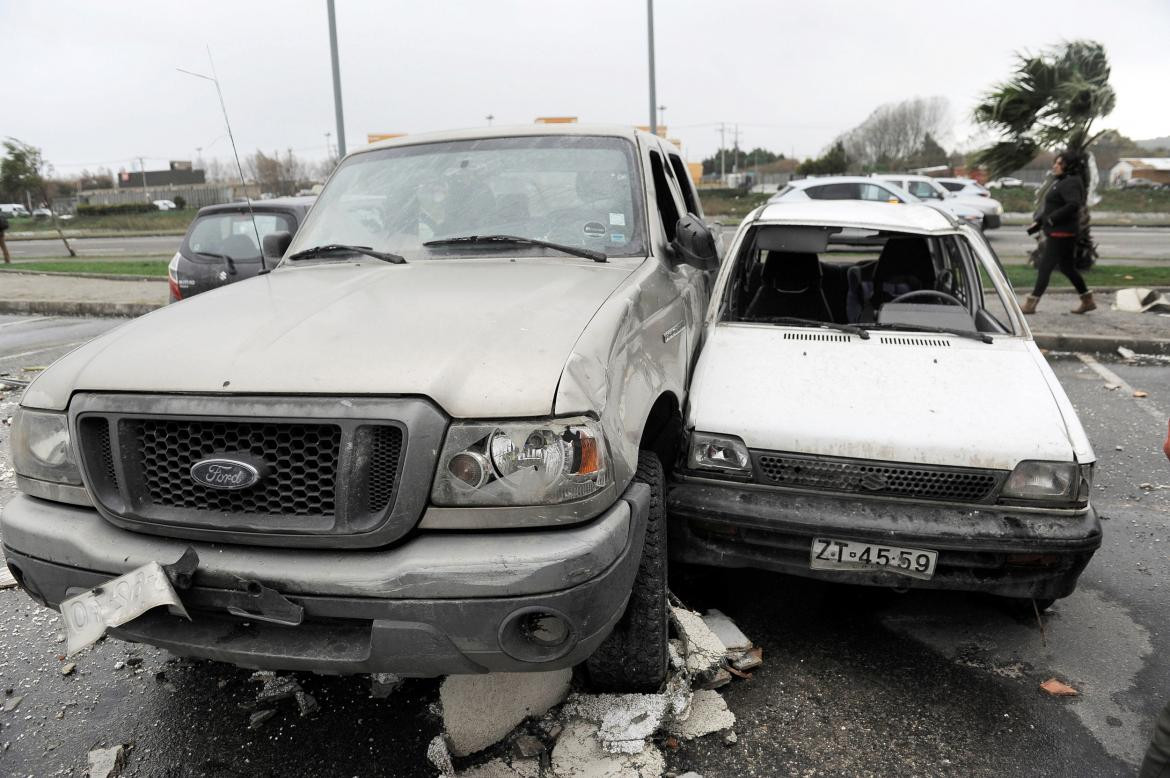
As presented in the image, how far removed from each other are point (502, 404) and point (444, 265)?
1329 mm

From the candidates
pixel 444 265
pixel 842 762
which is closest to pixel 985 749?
pixel 842 762

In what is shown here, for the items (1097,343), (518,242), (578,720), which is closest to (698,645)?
(578,720)

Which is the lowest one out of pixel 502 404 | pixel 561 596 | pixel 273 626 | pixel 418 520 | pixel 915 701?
pixel 915 701

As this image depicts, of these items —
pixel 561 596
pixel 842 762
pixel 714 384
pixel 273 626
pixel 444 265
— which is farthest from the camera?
pixel 714 384

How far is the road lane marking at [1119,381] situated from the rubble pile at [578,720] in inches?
196

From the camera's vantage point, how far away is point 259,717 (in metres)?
2.75

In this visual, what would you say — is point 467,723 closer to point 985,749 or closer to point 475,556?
point 475,556

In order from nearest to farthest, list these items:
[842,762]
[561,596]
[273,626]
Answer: [561,596], [273,626], [842,762]

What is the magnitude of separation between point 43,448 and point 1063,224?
32.5 ft

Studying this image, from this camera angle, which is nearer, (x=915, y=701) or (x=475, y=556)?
(x=475, y=556)

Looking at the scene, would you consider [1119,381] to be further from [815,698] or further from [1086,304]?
[815,698]

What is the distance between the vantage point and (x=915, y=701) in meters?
2.81

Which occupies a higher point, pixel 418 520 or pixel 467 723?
pixel 418 520

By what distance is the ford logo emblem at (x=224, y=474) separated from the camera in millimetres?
2082
